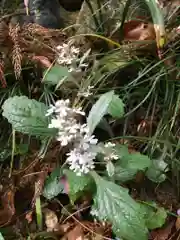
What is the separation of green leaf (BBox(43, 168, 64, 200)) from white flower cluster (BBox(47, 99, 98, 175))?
0.34 feet

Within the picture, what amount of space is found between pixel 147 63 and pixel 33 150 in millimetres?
322

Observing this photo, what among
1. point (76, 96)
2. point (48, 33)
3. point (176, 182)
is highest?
point (48, 33)

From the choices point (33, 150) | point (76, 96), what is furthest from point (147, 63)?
point (33, 150)

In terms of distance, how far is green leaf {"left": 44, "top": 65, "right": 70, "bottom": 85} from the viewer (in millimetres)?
1009

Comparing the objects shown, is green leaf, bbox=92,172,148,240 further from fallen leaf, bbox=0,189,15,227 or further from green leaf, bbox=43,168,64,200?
fallen leaf, bbox=0,189,15,227

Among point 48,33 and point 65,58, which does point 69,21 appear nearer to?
point 48,33

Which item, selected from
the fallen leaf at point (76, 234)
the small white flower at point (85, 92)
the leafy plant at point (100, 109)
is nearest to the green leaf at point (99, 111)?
the leafy plant at point (100, 109)

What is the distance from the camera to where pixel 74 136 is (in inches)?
31.9

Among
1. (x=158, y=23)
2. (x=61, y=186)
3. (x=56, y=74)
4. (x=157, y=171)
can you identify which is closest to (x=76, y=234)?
(x=61, y=186)

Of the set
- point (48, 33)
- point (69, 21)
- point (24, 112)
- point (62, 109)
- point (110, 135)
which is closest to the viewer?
point (62, 109)

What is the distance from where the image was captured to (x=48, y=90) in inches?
42.7

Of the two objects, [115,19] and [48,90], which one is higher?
[115,19]

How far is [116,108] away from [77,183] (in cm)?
17

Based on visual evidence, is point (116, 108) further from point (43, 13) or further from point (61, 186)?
point (43, 13)
